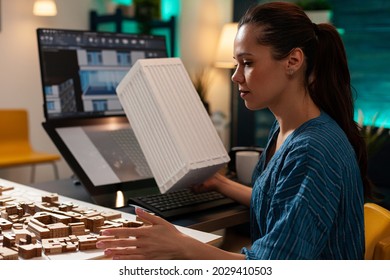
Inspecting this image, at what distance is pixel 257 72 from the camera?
111cm

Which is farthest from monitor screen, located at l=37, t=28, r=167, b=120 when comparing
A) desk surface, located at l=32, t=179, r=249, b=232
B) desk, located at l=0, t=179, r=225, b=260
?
desk, located at l=0, t=179, r=225, b=260

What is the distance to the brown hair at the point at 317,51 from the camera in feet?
3.63

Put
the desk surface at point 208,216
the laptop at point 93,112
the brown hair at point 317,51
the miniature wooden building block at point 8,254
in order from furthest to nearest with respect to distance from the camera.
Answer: the laptop at point 93,112 → the desk surface at point 208,216 → the brown hair at point 317,51 → the miniature wooden building block at point 8,254

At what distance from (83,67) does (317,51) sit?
2.78 feet

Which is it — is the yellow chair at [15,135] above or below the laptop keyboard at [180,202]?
below

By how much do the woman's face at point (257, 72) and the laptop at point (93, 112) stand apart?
21.5 inches

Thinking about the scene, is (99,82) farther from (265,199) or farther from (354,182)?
(354,182)

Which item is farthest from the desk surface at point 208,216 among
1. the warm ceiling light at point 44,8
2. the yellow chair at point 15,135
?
the warm ceiling light at point 44,8

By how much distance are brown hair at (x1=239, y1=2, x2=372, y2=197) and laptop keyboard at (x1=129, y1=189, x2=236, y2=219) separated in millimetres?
444

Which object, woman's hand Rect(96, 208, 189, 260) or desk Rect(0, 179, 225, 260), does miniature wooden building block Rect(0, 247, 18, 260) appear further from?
woman's hand Rect(96, 208, 189, 260)

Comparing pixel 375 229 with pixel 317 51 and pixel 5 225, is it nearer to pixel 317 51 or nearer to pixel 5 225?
pixel 317 51

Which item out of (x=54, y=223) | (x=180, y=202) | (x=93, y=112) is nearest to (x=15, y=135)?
(x=93, y=112)

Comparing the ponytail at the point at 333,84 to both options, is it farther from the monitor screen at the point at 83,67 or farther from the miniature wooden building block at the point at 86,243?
the monitor screen at the point at 83,67

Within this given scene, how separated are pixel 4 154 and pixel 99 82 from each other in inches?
99.3
